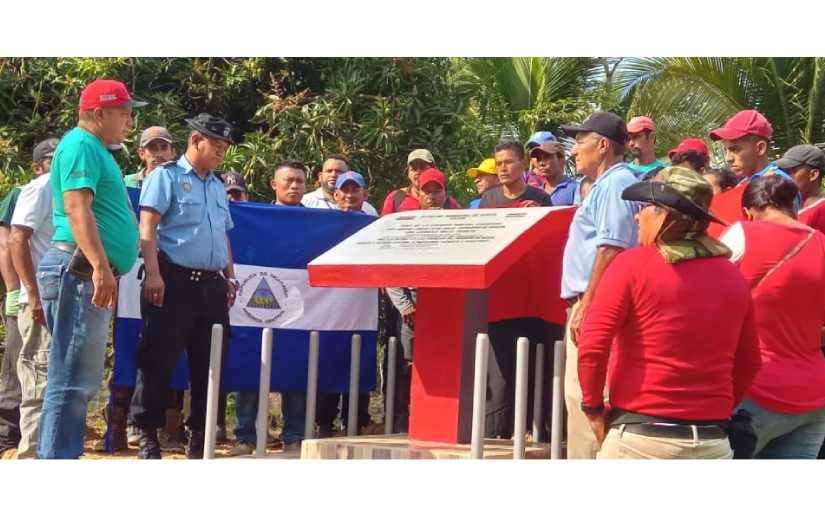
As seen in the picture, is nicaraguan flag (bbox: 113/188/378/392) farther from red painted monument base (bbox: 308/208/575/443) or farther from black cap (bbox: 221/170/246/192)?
red painted monument base (bbox: 308/208/575/443)

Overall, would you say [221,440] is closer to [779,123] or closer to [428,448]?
[428,448]

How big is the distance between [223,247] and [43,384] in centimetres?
140

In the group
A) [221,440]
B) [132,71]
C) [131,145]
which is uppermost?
[132,71]

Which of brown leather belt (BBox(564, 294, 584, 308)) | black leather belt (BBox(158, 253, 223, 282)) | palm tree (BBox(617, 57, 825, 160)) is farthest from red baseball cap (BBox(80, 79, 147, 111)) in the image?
palm tree (BBox(617, 57, 825, 160))

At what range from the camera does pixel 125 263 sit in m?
6.43

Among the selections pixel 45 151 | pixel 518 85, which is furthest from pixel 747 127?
pixel 518 85

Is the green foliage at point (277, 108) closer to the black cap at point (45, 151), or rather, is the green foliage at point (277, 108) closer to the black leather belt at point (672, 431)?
the black cap at point (45, 151)

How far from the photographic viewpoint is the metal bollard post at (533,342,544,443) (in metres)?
7.50

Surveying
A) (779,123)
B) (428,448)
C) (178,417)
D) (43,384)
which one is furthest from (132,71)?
(779,123)

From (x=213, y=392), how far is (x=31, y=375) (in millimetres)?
1144

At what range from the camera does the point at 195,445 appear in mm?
7660

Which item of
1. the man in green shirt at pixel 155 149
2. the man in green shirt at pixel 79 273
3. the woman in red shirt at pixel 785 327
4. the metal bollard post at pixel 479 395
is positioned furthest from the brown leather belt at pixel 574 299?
the man in green shirt at pixel 155 149

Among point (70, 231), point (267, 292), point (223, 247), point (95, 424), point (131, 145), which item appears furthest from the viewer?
point (131, 145)

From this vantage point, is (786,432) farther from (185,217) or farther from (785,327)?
(185,217)
